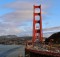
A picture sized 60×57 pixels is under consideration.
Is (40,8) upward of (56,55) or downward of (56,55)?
upward

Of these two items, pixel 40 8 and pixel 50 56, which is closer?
pixel 50 56

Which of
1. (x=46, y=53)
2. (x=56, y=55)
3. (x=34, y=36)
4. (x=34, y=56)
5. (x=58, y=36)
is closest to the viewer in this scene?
(x=56, y=55)

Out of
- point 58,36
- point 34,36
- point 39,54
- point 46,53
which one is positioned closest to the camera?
point 46,53

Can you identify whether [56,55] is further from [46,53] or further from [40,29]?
[40,29]

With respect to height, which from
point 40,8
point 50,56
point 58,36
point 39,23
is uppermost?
point 40,8

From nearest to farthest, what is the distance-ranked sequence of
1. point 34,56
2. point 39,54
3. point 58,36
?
point 39,54, point 34,56, point 58,36

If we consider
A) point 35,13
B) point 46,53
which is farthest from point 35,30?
point 46,53

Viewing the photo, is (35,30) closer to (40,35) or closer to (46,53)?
(40,35)

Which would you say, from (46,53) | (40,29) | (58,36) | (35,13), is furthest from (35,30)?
(46,53)

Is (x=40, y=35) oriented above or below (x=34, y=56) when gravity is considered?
above
